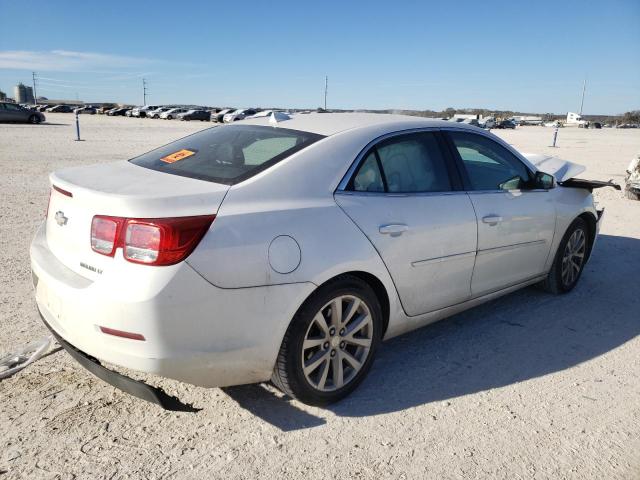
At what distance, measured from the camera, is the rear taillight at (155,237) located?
7.55 feet

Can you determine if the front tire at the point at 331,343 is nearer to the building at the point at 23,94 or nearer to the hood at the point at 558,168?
the hood at the point at 558,168

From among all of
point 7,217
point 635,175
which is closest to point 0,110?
point 7,217

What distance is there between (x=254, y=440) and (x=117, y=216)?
50.2 inches

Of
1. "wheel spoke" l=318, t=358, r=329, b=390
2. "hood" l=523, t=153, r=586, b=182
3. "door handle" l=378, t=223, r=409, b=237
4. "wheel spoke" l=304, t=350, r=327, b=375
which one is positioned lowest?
"wheel spoke" l=318, t=358, r=329, b=390

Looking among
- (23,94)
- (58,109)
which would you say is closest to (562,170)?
(58,109)

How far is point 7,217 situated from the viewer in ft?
22.4

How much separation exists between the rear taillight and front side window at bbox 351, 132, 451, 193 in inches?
40.1

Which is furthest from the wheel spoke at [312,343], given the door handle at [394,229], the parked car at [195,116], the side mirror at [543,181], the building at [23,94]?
the building at [23,94]

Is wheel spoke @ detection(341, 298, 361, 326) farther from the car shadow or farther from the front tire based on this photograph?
the car shadow

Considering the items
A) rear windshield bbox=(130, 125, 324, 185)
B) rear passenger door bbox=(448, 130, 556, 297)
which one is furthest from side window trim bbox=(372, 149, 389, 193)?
rear passenger door bbox=(448, 130, 556, 297)

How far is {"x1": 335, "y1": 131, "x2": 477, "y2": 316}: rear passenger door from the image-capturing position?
300 cm

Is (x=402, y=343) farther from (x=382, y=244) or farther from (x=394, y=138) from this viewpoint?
(x=394, y=138)

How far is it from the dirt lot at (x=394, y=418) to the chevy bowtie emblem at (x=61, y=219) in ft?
3.19

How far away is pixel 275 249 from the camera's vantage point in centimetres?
252
